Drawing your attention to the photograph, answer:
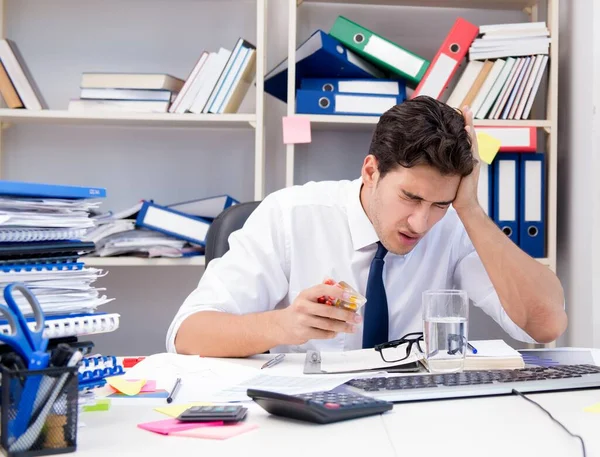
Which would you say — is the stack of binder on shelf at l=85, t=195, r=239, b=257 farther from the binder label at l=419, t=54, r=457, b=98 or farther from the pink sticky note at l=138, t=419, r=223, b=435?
the pink sticky note at l=138, t=419, r=223, b=435

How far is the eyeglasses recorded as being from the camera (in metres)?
1.22

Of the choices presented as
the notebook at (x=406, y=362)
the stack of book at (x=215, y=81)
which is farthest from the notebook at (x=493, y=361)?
the stack of book at (x=215, y=81)

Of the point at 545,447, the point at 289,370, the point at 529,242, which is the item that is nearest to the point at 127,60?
the point at 529,242

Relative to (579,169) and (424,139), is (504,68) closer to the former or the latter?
(579,169)

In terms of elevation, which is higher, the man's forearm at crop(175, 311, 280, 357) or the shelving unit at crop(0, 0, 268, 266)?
the shelving unit at crop(0, 0, 268, 266)

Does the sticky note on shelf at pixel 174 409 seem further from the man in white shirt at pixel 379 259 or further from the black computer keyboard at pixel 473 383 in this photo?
the man in white shirt at pixel 379 259

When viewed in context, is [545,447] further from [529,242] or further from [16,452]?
A: [529,242]

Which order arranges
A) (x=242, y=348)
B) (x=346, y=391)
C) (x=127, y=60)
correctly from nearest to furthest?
1. (x=346, y=391)
2. (x=242, y=348)
3. (x=127, y=60)

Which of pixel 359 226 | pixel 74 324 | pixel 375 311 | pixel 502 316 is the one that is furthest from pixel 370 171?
pixel 74 324

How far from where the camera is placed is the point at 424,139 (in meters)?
1.43

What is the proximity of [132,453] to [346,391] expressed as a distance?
0.34 metres

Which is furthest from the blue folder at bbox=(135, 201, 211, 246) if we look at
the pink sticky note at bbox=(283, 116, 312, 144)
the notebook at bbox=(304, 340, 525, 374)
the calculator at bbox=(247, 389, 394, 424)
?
the calculator at bbox=(247, 389, 394, 424)

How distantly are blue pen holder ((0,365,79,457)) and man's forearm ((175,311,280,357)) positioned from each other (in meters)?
0.61

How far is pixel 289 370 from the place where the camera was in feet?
3.83
